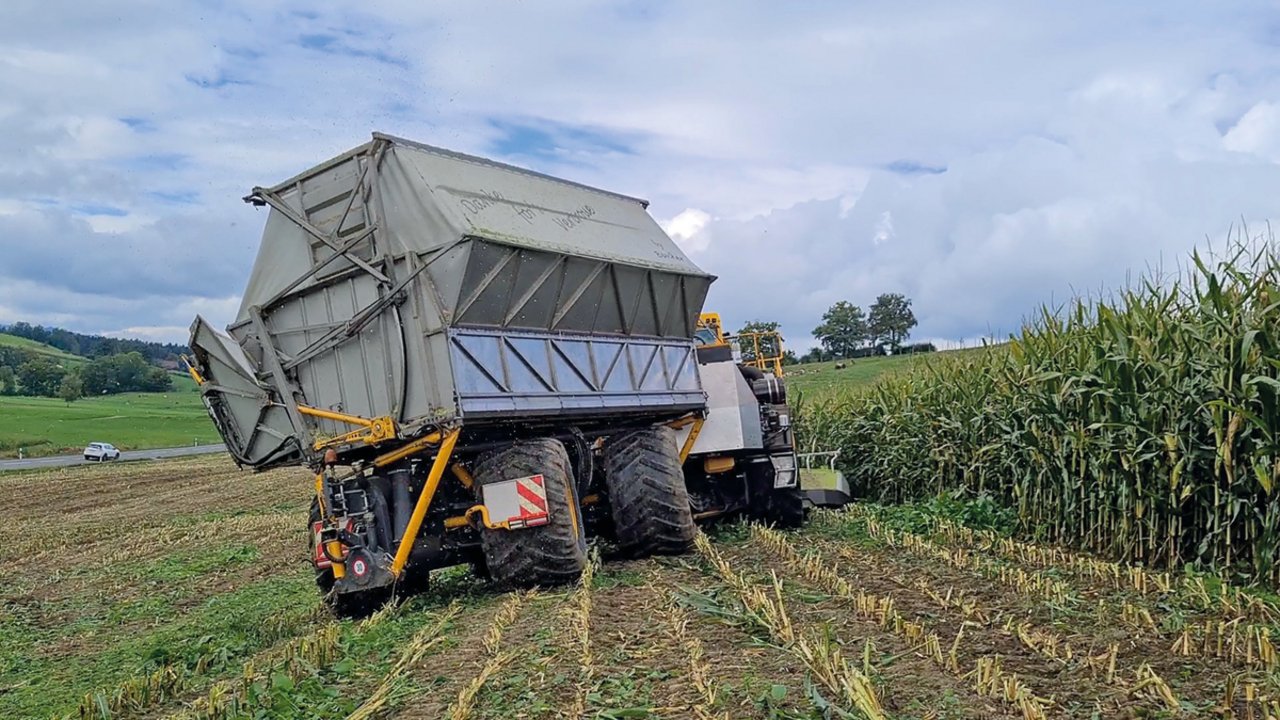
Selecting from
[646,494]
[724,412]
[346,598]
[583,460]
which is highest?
[724,412]

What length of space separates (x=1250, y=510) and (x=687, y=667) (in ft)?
15.9

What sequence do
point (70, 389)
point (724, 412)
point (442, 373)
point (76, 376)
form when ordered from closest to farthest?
point (442, 373) < point (724, 412) < point (70, 389) < point (76, 376)

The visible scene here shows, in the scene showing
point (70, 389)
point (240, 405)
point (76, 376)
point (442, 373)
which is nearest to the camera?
point (442, 373)

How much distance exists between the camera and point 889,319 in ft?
239

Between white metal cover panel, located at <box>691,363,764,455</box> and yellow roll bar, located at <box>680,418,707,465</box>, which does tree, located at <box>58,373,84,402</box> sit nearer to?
white metal cover panel, located at <box>691,363,764,455</box>

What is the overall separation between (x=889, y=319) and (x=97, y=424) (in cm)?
5275

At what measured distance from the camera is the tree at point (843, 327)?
74.4 metres

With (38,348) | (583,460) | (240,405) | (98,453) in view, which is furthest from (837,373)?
(38,348)

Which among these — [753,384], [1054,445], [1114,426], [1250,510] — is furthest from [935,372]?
[1250,510]

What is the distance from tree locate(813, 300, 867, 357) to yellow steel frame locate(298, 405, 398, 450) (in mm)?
62945

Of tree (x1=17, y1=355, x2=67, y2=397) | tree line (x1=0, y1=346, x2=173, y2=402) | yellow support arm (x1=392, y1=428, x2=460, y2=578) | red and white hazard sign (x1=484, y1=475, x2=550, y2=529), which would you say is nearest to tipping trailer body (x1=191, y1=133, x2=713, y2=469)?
yellow support arm (x1=392, y1=428, x2=460, y2=578)

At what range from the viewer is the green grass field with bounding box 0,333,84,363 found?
112 meters

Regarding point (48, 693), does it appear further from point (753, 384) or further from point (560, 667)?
point (753, 384)

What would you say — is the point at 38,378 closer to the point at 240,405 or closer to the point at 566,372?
the point at 240,405
